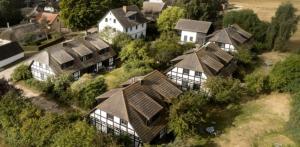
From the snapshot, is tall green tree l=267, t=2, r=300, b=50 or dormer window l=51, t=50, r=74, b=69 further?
tall green tree l=267, t=2, r=300, b=50

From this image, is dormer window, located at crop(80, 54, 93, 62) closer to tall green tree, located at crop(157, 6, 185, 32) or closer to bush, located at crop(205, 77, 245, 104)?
bush, located at crop(205, 77, 245, 104)

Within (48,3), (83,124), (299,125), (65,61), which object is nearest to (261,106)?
(299,125)

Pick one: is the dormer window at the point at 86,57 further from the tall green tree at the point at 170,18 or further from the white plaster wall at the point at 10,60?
the tall green tree at the point at 170,18

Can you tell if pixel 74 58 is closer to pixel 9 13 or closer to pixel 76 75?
pixel 76 75

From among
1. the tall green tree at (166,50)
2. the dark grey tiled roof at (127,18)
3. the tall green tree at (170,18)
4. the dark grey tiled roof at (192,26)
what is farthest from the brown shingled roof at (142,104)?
the tall green tree at (170,18)

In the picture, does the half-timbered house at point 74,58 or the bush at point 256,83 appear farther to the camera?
the half-timbered house at point 74,58

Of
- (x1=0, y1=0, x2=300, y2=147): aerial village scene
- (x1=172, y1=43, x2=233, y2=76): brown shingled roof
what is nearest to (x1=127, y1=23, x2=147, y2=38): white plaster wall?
(x1=0, y1=0, x2=300, y2=147): aerial village scene
